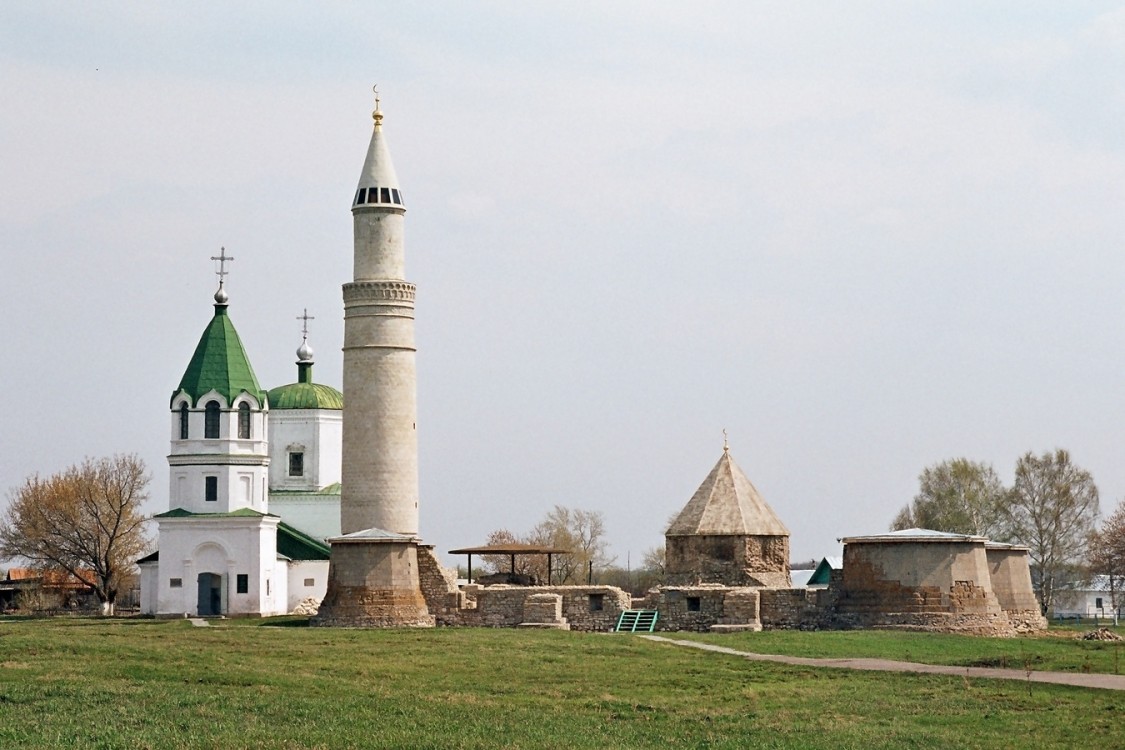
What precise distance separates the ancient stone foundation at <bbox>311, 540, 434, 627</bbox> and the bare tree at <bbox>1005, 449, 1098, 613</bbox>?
114 feet

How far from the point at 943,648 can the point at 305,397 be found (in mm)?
37175

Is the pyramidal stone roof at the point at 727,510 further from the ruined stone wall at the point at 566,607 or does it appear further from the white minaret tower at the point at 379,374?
the white minaret tower at the point at 379,374

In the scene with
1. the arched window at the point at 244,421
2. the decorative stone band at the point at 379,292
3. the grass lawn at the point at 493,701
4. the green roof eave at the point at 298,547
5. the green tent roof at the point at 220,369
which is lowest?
the grass lawn at the point at 493,701

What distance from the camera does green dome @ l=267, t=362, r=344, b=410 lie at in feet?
216

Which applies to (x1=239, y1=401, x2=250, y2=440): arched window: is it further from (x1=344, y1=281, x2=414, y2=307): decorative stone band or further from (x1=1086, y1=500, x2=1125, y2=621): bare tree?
(x1=1086, y1=500, x2=1125, y2=621): bare tree

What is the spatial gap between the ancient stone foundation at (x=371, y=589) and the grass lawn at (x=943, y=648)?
6.52m

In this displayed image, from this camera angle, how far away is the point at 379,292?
54500 millimetres

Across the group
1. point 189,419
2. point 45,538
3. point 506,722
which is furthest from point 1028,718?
point 45,538

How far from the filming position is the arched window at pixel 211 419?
56250mm

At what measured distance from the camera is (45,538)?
64.9 m

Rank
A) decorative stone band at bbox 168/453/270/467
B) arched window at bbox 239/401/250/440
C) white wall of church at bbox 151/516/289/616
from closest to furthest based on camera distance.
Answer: white wall of church at bbox 151/516/289/616
decorative stone band at bbox 168/453/270/467
arched window at bbox 239/401/250/440

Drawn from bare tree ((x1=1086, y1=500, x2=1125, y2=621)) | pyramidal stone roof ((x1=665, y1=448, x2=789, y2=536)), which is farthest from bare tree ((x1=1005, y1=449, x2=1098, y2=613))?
pyramidal stone roof ((x1=665, y1=448, x2=789, y2=536))

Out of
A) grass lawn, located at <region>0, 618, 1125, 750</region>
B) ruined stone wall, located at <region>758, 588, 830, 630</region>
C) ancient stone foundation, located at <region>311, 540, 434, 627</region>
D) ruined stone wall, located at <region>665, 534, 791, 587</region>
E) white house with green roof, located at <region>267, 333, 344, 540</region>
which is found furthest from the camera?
white house with green roof, located at <region>267, 333, 344, 540</region>

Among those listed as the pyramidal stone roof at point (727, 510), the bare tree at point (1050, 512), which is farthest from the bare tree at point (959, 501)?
the pyramidal stone roof at point (727, 510)
